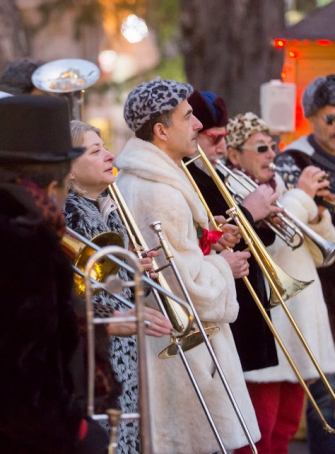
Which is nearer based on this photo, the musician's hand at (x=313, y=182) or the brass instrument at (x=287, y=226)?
the brass instrument at (x=287, y=226)

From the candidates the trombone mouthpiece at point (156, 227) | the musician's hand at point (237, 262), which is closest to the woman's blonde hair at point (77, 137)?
the trombone mouthpiece at point (156, 227)

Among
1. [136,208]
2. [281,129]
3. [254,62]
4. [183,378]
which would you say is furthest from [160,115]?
[254,62]

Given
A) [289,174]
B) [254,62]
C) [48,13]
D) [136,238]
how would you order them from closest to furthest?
[136,238] < [289,174] < [254,62] < [48,13]

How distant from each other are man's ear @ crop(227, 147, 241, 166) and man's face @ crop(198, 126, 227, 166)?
584 millimetres

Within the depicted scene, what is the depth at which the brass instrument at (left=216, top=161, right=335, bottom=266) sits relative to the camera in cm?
595

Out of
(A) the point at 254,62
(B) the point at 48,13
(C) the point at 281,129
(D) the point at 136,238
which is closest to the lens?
(D) the point at 136,238

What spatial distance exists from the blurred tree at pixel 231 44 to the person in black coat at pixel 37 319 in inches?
280

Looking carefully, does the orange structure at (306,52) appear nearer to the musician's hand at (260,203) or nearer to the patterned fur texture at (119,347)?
the musician's hand at (260,203)

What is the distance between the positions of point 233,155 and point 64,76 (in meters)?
1.08

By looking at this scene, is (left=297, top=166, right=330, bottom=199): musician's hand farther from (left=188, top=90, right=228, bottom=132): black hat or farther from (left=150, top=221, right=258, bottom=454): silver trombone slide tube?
(left=150, top=221, right=258, bottom=454): silver trombone slide tube

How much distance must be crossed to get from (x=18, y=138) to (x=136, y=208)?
1679mm

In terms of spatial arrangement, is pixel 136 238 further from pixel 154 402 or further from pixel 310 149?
pixel 310 149

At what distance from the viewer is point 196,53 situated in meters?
10.6

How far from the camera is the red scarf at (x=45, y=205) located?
311 centimetres
